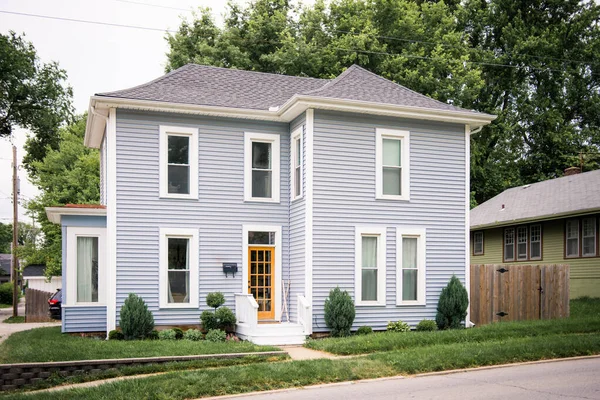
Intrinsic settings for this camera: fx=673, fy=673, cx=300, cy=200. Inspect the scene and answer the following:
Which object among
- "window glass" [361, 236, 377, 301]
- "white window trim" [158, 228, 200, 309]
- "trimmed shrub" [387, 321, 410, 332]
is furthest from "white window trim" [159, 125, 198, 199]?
"trimmed shrub" [387, 321, 410, 332]

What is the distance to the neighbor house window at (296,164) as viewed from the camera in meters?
18.4

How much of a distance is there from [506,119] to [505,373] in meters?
28.4

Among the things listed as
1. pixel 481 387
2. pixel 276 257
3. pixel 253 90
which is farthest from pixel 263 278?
pixel 481 387

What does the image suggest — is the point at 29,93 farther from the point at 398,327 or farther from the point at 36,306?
the point at 398,327

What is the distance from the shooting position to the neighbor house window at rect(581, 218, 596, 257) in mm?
24438

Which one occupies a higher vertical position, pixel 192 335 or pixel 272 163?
pixel 272 163

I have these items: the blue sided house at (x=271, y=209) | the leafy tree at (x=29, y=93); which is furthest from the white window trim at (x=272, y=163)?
the leafy tree at (x=29, y=93)

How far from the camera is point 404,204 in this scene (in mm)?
18719

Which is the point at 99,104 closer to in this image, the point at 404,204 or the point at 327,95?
the point at 327,95

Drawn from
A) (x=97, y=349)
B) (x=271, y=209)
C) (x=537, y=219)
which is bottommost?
(x=97, y=349)

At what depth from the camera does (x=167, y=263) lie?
57.9ft

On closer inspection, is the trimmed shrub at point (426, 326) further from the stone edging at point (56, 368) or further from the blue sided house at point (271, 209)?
the stone edging at point (56, 368)

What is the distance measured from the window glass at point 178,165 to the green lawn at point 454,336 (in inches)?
215

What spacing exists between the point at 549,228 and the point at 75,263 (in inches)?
726
